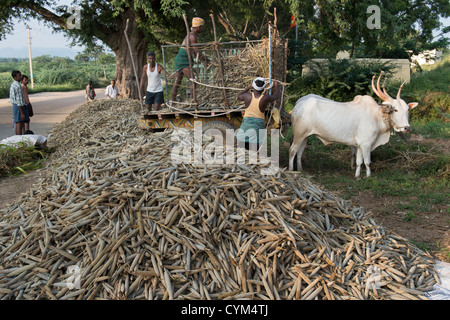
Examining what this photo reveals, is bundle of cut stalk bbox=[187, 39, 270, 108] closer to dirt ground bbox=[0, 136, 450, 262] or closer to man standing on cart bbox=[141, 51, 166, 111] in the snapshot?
man standing on cart bbox=[141, 51, 166, 111]

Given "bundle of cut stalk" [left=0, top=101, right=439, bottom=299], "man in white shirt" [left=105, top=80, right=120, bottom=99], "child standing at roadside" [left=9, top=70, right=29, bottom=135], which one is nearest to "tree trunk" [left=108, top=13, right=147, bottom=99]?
"man in white shirt" [left=105, top=80, right=120, bottom=99]

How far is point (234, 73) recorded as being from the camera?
19.5ft

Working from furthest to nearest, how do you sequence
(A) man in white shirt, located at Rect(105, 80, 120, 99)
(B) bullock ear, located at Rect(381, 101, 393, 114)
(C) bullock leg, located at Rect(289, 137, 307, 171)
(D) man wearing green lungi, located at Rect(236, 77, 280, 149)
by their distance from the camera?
1. (A) man in white shirt, located at Rect(105, 80, 120, 99)
2. (C) bullock leg, located at Rect(289, 137, 307, 171)
3. (B) bullock ear, located at Rect(381, 101, 393, 114)
4. (D) man wearing green lungi, located at Rect(236, 77, 280, 149)

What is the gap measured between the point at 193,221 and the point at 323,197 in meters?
1.46

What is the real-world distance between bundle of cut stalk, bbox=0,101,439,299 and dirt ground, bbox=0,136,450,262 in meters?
0.61

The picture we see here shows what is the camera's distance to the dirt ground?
14.0ft

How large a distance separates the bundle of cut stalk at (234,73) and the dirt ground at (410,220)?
2.36 meters

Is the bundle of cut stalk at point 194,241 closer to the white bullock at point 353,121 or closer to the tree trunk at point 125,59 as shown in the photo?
the white bullock at point 353,121

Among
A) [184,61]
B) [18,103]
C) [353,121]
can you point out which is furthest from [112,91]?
[353,121]

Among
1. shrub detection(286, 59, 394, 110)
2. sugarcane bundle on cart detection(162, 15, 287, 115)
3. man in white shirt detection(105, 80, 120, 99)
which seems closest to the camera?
sugarcane bundle on cart detection(162, 15, 287, 115)

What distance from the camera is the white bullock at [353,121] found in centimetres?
657

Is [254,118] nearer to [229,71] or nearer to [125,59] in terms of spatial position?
[229,71]

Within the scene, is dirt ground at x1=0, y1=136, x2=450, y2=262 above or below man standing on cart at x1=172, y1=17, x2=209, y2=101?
below
